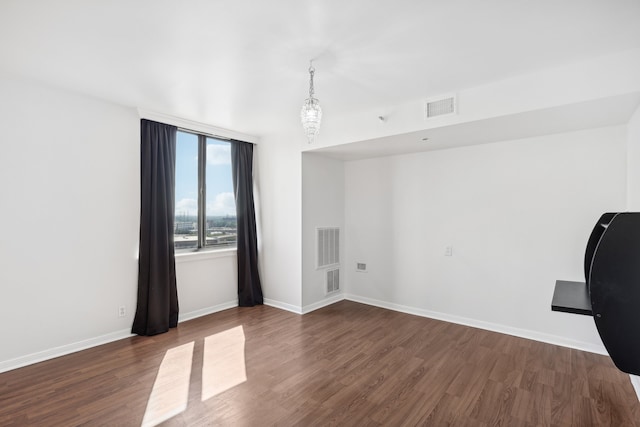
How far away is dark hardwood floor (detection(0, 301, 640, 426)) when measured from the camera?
7.51 feet

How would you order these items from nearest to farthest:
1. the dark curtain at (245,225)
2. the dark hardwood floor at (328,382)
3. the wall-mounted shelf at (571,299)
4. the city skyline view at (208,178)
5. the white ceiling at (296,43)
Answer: the wall-mounted shelf at (571,299) < the white ceiling at (296,43) < the dark hardwood floor at (328,382) < the city skyline view at (208,178) < the dark curtain at (245,225)

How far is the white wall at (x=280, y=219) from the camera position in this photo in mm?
4625

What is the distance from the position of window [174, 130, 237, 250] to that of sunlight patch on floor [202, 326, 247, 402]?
1.42 meters

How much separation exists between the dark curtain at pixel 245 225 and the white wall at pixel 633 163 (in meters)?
4.25

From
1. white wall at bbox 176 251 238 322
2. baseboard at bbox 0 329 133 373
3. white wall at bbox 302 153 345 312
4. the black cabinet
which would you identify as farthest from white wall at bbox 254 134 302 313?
the black cabinet

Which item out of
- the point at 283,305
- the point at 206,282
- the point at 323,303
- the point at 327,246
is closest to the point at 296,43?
the point at 327,246

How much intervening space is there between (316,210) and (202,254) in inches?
67.2

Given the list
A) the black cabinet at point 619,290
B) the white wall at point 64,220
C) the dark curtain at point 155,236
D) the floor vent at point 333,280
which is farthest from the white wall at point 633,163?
the white wall at point 64,220

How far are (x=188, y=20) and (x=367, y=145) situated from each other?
2.54 m

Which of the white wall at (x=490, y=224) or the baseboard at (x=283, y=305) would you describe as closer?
the white wall at (x=490, y=224)

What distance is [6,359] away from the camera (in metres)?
2.91

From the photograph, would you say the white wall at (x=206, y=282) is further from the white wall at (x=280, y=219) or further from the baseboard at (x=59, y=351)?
the baseboard at (x=59, y=351)

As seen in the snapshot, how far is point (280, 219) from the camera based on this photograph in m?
4.84

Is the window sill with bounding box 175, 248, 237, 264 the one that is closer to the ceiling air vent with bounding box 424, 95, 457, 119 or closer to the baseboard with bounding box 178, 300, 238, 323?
the baseboard with bounding box 178, 300, 238, 323
